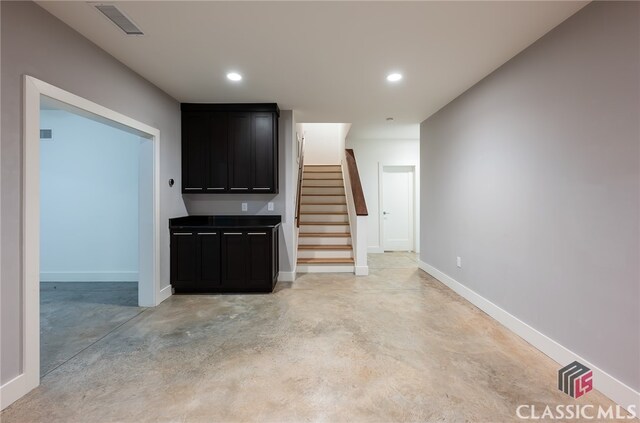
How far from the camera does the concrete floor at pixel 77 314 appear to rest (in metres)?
2.34

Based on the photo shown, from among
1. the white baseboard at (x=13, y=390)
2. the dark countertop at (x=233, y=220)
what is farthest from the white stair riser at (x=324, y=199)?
the white baseboard at (x=13, y=390)

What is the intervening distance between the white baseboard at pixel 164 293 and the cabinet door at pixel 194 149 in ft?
4.31

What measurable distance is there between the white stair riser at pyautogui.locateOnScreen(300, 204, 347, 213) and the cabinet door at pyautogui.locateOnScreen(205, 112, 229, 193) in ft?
7.38

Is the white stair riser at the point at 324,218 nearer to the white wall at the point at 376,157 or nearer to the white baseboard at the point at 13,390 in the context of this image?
the white wall at the point at 376,157

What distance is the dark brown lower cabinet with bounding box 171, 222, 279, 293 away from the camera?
11.9 ft

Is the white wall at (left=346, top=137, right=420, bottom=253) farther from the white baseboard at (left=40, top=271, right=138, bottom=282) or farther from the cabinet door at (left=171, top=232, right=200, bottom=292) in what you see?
the white baseboard at (left=40, top=271, right=138, bottom=282)

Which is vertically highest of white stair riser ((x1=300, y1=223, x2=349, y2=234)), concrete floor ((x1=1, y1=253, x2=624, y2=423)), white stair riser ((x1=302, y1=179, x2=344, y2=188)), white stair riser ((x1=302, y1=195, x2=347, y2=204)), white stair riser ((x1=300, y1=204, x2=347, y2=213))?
white stair riser ((x1=302, y1=179, x2=344, y2=188))

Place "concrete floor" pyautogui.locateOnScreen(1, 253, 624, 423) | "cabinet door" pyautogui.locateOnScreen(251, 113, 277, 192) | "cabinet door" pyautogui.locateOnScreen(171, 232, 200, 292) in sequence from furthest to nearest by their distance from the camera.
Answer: "cabinet door" pyautogui.locateOnScreen(251, 113, 277, 192) → "cabinet door" pyautogui.locateOnScreen(171, 232, 200, 292) → "concrete floor" pyautogui.locateOnScreen(1, 253, 624, 423)

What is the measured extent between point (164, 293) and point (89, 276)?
1754 mm

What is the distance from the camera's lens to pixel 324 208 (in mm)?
5961

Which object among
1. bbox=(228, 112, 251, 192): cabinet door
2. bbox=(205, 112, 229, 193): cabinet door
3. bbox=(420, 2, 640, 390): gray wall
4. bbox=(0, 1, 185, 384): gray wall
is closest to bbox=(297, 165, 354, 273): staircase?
bbox=(228, 112, 251, 192): cabinet door

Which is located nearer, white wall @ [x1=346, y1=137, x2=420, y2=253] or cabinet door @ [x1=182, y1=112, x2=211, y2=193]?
cabinet door @ [x1=182, y1=112, x2=211, y2=193]

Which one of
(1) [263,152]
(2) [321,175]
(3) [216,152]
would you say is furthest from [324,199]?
(3) [216,152]

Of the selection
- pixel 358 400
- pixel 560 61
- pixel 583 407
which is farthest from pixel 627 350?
pixel 560 61
